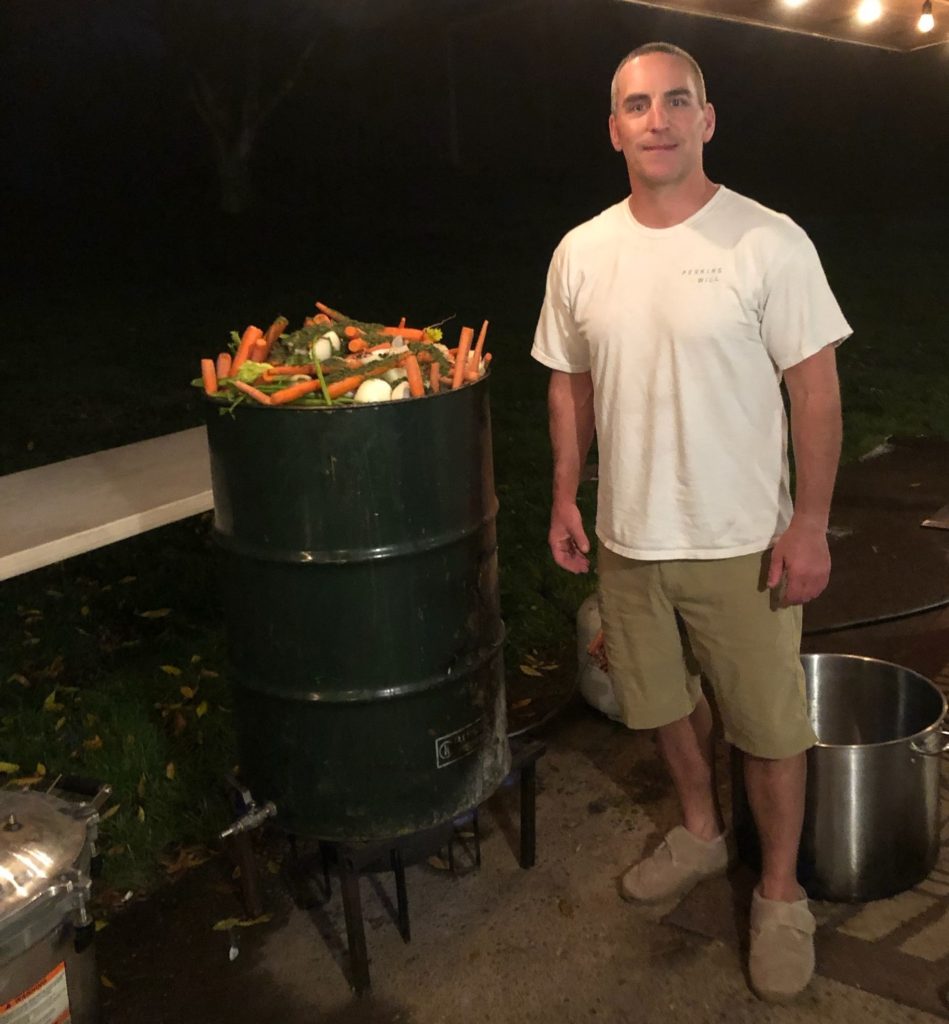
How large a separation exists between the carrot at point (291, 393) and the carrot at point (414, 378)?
21 cm

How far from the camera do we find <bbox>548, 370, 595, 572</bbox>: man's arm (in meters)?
2.93

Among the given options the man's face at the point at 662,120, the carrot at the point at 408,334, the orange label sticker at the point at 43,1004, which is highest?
the man's face at the point at 662,120

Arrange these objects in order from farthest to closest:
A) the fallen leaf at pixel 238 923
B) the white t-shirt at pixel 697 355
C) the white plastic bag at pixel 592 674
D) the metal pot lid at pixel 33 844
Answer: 1. the white plastic bag at pixel 592 674
2. the fallen leaf at pixel 238 923
3. the white t-shirt at pixel 697 355
4. the metal pot lid at pixel 33 844

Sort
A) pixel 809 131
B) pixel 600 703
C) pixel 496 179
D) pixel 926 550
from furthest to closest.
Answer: pixel 809 131
pixel 496 179
pixel 926 550
pixel 600 703

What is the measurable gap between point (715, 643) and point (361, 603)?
0.85 m

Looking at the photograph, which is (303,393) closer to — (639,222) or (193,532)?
→ (639,222)

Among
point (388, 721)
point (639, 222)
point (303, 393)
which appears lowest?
point (388, 721)

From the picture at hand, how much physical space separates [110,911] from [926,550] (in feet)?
13.9


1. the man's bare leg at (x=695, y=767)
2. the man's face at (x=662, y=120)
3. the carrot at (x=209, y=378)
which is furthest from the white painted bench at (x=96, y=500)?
the man's face at (x=662, y=120)

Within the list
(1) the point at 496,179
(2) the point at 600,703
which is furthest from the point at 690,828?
(1) the point at 496,179

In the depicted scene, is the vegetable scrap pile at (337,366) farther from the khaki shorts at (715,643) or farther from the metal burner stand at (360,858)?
the metal burner stand at (360,858)

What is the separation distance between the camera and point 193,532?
5.98m

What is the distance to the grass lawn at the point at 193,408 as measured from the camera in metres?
3.89

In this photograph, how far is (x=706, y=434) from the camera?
2.53m
